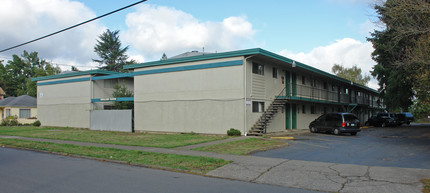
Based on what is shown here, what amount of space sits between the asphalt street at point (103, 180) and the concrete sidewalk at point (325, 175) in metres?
0.54

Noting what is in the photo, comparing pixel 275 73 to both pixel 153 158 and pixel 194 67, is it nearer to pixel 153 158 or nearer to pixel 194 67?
pixel 194 67

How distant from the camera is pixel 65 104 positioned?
104 feet

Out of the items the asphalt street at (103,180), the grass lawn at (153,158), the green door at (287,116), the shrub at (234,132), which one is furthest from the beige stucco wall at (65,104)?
the asphalt street at (103,180)

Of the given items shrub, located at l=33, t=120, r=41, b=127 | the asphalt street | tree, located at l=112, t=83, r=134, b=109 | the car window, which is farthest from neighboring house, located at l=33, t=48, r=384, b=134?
the asphalt street

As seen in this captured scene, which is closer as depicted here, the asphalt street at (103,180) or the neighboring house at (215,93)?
the asphalt street at (103,180)

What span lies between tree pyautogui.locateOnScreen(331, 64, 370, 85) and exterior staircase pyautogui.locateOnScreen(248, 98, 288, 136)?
152 feet

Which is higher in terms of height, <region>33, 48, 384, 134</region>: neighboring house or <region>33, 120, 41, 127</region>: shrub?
<region>33, 48, 384, 134</region>: neighboring house

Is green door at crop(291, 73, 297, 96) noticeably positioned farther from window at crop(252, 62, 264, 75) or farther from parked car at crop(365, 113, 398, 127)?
parked car at crop(365, 113, 398, 127)

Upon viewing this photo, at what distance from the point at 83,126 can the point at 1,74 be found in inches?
2239

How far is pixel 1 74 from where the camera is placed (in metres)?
71.8

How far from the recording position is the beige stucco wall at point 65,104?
98.4 feet

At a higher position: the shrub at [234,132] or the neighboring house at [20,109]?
the neighboring house at [20,109]

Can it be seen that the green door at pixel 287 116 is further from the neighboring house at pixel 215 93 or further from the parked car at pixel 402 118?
the parked car at pixel 402 118

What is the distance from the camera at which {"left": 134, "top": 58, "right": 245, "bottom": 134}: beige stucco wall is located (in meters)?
20.1
